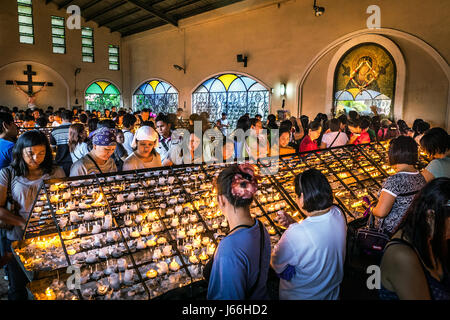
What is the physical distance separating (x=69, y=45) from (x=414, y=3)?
18004 mm

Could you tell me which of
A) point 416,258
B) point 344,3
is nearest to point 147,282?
point 416,258

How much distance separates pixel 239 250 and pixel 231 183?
35 cm

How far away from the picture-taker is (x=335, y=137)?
5512 millimetres

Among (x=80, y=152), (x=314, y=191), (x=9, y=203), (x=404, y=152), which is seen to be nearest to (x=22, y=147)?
(x=9, y=203)

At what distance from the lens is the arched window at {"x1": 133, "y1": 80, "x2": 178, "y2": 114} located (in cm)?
1830

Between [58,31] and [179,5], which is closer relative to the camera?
[179,5]

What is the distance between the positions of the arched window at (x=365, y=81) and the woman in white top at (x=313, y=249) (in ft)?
31.5

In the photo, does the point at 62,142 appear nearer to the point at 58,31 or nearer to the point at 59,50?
the point at 59,50

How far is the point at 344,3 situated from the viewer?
10.7 meters

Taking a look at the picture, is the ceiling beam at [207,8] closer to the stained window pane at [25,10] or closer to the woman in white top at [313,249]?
the stained window pane at [25,10]

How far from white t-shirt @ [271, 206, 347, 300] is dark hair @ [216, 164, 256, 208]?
39 cm

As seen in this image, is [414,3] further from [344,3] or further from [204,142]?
[204,142]

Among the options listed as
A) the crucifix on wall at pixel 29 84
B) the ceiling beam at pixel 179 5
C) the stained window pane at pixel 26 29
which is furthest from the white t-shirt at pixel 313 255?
the stained window pane at pixel 26 29

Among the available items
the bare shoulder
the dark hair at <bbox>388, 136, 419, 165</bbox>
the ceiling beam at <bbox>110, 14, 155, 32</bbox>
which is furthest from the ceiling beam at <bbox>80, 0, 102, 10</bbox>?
the bare shoulder
